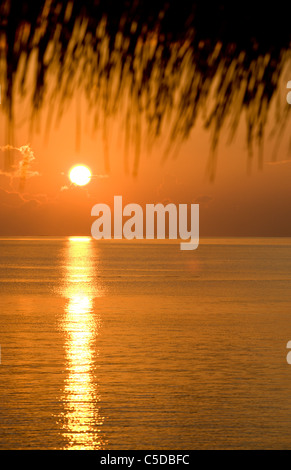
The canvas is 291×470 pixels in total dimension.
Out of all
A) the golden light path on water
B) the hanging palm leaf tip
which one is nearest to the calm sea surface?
the golden light path on water

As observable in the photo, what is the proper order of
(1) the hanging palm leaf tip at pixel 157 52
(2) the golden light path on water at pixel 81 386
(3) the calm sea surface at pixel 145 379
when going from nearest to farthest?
(1) the hanging palm leaf tip at pixel 157 52
(3) the calm sea surface at pixel 145 379
(2) the golden light path on water at pixel 81 386

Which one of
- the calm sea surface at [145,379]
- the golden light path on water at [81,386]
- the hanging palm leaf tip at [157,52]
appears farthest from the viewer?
the golden light path on water at [81,386]

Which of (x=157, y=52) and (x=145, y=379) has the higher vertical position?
(x=145, y=379)

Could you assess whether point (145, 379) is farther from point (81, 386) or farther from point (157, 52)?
point (157, 52)

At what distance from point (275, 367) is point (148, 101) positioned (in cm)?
2175

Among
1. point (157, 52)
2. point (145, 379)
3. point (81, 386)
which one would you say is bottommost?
point (157, 52)

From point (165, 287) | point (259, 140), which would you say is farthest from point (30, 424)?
point (165, 287)

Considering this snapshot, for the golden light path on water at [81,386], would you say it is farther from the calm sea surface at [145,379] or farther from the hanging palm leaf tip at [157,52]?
the hanging palm leaf tip at [157,52]

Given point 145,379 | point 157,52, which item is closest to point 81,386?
point 145,379

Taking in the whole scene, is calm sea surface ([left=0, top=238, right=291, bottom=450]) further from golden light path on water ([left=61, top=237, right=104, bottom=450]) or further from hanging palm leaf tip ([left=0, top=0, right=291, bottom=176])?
hanging palm leaf tip ([left=0, top=0, right=291, bottom=176])

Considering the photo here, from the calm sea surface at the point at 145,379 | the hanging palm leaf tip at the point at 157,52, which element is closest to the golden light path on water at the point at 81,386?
the calm sea surface at the point at 145,379

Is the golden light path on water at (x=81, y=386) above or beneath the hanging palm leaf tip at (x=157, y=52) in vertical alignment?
above

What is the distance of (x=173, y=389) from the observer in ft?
64.3

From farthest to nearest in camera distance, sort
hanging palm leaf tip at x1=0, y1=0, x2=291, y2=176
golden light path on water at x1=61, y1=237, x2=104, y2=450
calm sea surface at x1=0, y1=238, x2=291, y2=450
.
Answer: golden light path on water at x1=61, y1=237, x2=104, y2=450 → calm sea surface at x1=0, y1=238, x2=291, y2=450 → hanging palm leaf tip at x1=0, y1=0, x2=291, y2=176
